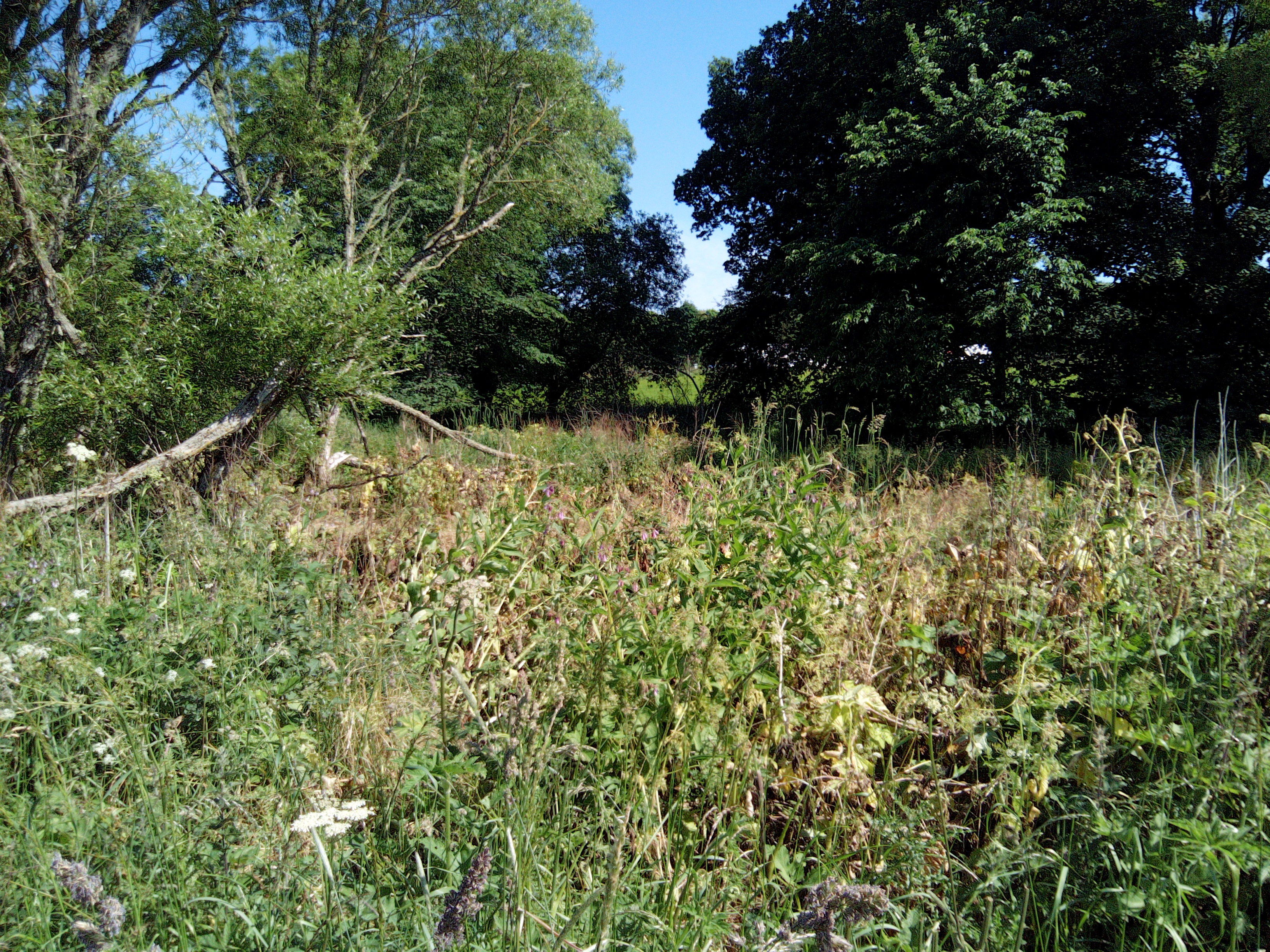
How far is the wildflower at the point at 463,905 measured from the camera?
106 cm

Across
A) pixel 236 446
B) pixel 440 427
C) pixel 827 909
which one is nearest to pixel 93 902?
pixel 827 909

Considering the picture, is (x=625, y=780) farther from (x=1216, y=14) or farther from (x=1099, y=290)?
(x=1216, y=14)

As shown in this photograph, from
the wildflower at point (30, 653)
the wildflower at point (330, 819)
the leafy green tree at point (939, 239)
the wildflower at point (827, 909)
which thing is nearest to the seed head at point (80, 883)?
the wildflower at point (330, 819)

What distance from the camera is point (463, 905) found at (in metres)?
1.06

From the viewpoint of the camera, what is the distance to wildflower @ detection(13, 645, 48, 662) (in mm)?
2076

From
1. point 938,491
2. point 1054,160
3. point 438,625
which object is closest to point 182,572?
point 438,625

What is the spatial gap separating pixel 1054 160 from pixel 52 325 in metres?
12.4

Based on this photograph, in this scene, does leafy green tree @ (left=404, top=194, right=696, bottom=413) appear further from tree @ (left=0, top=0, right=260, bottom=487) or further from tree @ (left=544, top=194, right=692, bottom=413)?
tree @ (left=0, top=0, right=260, bottom=487)

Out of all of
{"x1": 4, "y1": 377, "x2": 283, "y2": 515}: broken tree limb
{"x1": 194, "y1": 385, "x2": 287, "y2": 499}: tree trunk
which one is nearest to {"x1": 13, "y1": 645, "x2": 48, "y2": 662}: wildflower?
{"x1": 4, "y1": 377, "x2": 283, "y2": 515}: broken tree limb

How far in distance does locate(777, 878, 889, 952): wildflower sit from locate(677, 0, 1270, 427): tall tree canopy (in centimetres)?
1030

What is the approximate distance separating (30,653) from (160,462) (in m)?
3.15

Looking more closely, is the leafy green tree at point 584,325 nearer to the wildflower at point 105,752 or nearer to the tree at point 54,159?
the tree at point 54,159

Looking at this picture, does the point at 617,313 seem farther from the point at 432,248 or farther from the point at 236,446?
the point at 236,446

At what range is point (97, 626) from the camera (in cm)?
256
